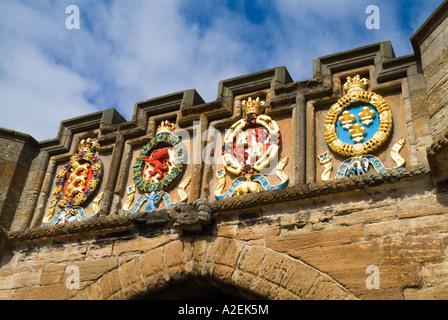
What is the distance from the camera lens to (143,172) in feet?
23.7

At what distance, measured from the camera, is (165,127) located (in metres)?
7.41

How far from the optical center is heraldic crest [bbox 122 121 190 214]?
6.88m

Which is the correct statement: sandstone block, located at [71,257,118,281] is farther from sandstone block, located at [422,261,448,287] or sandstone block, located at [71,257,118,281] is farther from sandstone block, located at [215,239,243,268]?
sandstone block, located at [422,261,448,287]

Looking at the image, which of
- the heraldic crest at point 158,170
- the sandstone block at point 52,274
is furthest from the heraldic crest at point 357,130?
the sandstone block at point 52,274

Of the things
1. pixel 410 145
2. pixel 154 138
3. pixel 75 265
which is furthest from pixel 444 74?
pixel 75 265

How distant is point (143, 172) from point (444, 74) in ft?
12.0

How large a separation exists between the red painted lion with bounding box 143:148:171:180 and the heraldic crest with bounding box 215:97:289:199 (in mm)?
777

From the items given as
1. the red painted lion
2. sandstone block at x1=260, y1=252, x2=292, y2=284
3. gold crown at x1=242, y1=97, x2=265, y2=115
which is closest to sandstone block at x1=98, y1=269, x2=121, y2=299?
the red painted lion

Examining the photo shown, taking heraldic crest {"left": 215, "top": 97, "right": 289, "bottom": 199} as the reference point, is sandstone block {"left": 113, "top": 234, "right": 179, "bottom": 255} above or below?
below

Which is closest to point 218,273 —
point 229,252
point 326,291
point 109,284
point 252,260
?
point 229,252

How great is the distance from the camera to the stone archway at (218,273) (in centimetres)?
537

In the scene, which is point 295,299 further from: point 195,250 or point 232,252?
point 195,250

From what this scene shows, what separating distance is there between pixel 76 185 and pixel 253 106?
2567 millimetres

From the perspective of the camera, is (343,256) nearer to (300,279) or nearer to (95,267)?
(300,279)
